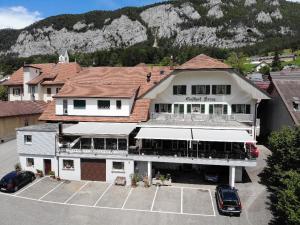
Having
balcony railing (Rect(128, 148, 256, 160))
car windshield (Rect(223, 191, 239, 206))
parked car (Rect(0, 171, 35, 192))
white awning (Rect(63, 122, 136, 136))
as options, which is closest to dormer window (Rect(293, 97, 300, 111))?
balcony railing (Rect(128, 148, 256, 160))

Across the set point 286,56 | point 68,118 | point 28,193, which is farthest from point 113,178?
point 286,56

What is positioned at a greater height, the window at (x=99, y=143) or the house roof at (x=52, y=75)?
the house roof at (x=52, y=75)

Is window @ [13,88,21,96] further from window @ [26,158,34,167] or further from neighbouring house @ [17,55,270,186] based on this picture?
window @ [26,158,34,167]

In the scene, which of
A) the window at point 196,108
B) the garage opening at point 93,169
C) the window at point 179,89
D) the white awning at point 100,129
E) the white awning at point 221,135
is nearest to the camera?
the white awning at point 221,135

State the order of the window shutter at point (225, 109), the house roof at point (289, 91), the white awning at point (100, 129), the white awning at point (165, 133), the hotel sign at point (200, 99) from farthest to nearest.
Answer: the hotel sign at point (200, 99)
the window shutter at point (225, 109)
the house roof at point (289, 91)
the white awning at point (100, 129)
the white awning at point (165, 133)

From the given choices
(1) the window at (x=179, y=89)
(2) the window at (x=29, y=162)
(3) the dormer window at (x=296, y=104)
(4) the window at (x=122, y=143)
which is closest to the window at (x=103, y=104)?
(4) the window at (x=122, y=143)

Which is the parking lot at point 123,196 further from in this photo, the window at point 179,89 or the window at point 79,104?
the window at point 179,89
